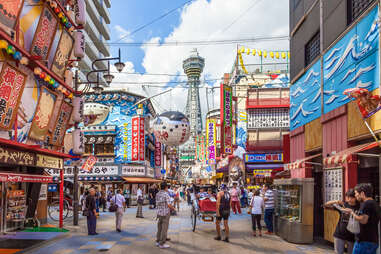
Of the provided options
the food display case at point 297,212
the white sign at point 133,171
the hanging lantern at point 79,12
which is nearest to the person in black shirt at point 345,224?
the food display case at point 297,212

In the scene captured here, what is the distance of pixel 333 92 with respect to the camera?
1178 cm

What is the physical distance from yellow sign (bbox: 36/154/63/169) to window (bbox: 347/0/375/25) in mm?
11244

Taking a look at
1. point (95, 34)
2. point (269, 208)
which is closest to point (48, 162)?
point (269, 208)

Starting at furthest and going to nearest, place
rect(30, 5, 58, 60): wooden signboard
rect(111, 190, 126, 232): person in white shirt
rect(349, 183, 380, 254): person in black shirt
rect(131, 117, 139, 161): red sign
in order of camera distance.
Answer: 1. rect(131, 117, 139, 161): red sign
2. rect(111, 190, 126, 232): person in white shirt
3. rect(30, 5, 58, 60): wooden signboard
4. rect(349, 183, 380, 254): person in black shirt

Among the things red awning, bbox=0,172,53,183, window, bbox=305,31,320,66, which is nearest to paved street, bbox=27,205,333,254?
red awning, bbox=0,172,53,183

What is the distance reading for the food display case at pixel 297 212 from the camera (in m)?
10.9

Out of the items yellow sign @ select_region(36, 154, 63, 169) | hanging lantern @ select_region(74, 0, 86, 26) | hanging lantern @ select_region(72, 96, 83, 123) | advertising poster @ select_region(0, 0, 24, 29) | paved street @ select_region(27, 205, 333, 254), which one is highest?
hanging lantern @ select_region(74, 0, 86, 26)

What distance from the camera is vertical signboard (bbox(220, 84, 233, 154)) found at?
88.9ft

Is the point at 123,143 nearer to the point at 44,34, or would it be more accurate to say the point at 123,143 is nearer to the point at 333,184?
the point at 44,34

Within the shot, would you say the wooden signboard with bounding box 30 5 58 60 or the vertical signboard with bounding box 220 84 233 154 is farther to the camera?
the vertical signboard with bounding box 220 84 233 154

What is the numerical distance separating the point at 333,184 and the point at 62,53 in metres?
10.7

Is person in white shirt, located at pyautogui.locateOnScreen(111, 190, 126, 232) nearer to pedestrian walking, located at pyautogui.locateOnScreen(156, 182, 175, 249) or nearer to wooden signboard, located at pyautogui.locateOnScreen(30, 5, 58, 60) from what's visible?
pedestrian walking, located at pyautogui.locateOnScreen(156, 182, 175, 249)

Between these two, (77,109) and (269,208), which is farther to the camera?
(77,109)

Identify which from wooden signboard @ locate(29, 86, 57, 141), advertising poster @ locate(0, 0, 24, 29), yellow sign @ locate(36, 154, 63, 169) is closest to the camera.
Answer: advertising poster @ locate(0, 0, 24, 29)
